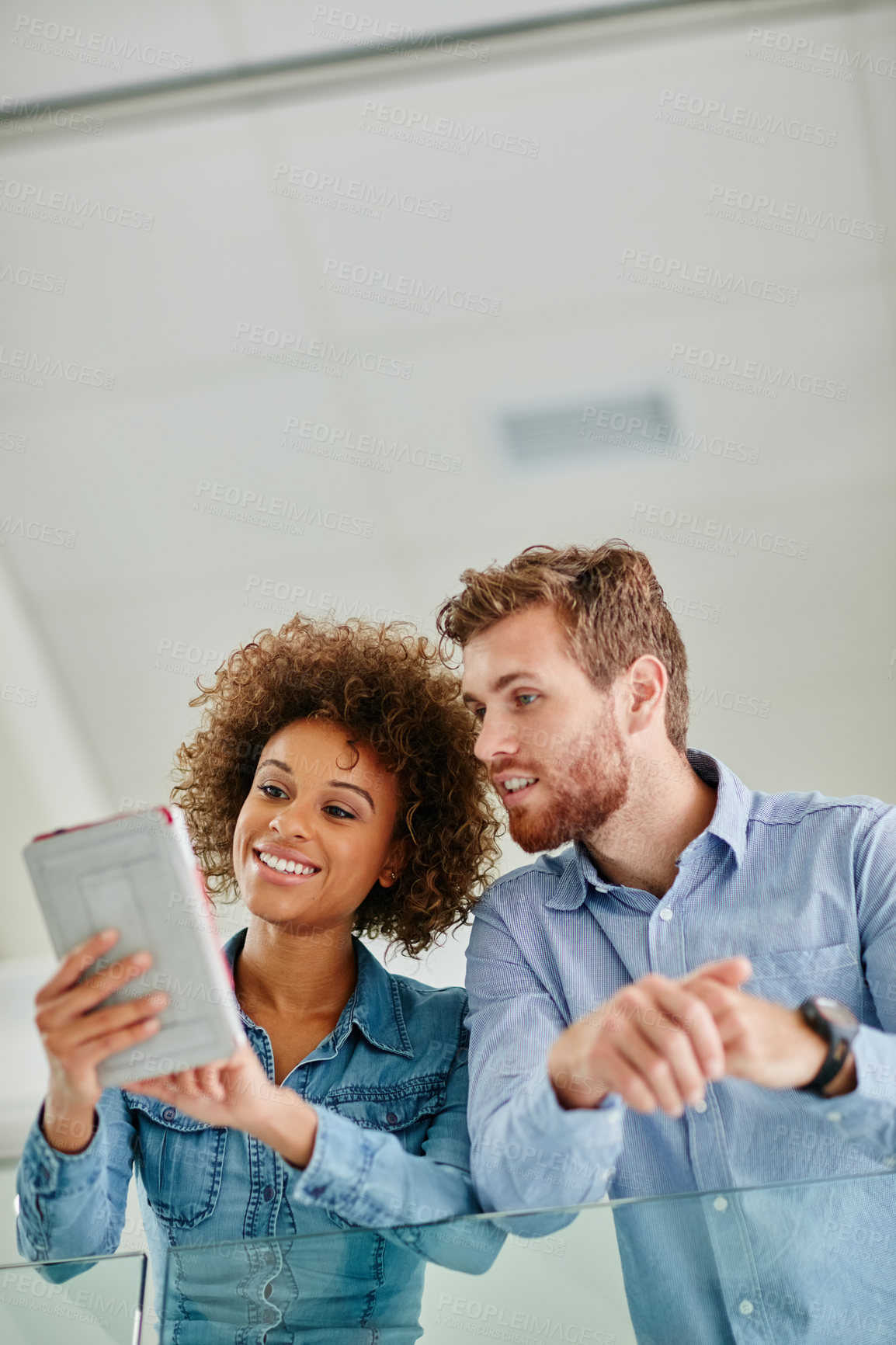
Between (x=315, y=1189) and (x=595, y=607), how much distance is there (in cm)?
95

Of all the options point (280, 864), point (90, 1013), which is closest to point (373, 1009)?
point (280, 864)

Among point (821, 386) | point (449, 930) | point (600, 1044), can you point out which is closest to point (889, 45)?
point (821, 386)

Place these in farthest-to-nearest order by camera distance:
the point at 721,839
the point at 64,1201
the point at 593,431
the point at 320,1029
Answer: the point at 593,431 < the point at 320,1029 < the point at 721,839 < the point at 64,1201

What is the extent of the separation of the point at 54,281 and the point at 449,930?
6.22 ft

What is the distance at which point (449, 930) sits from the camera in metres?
2.19

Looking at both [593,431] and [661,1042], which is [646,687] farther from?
[593,431]

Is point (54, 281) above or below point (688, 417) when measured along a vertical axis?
above

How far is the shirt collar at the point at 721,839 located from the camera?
164cm

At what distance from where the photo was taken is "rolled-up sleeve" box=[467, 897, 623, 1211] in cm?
128

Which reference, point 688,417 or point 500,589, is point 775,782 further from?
point 500,589

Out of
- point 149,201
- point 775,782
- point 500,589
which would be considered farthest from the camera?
point 775,782

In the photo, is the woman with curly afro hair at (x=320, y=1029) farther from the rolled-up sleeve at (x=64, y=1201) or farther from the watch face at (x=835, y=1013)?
the watch face at (x=835, y=1013)

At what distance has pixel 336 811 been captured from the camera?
1762mm

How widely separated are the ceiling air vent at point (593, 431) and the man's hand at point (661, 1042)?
215 centimetres
